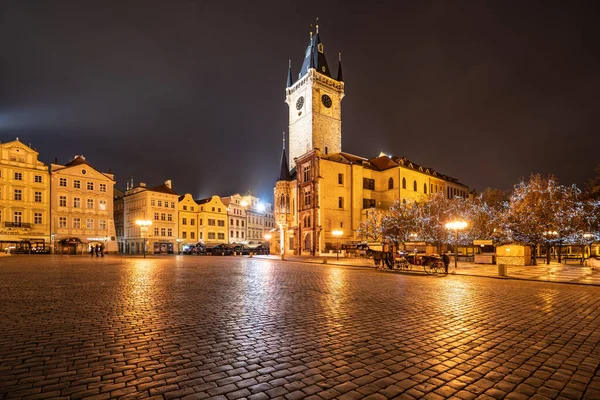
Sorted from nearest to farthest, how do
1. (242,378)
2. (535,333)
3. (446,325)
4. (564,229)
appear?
1. (242,378)
2. (535,333)
3. (446,325)
4. (564,229)

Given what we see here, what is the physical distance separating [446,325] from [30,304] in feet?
35.1

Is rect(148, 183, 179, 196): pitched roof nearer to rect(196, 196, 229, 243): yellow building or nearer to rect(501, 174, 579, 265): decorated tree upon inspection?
rect(196, 196, 229, 243): yellow building

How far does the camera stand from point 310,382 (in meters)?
4.21

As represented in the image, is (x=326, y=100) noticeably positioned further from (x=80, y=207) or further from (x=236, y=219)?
(x=80, y=207)

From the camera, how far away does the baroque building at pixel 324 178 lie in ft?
175

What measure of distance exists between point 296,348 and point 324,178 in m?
48.7

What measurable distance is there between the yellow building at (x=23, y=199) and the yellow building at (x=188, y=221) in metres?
23.1

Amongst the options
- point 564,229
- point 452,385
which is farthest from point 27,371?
point 564,229

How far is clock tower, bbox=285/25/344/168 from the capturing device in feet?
218

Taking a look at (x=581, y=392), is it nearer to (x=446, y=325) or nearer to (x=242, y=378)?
(x=446, y=325)

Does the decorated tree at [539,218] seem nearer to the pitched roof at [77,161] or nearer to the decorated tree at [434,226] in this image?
the decorated tree at [434,226]

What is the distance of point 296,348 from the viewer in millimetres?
5562

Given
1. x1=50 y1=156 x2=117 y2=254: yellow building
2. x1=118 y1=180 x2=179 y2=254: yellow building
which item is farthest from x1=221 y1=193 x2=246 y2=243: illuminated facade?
x1=50 y1=156 x2=117 y2=254: yellow building

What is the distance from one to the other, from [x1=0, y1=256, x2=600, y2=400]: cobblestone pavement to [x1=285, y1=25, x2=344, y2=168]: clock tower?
57492 mm
